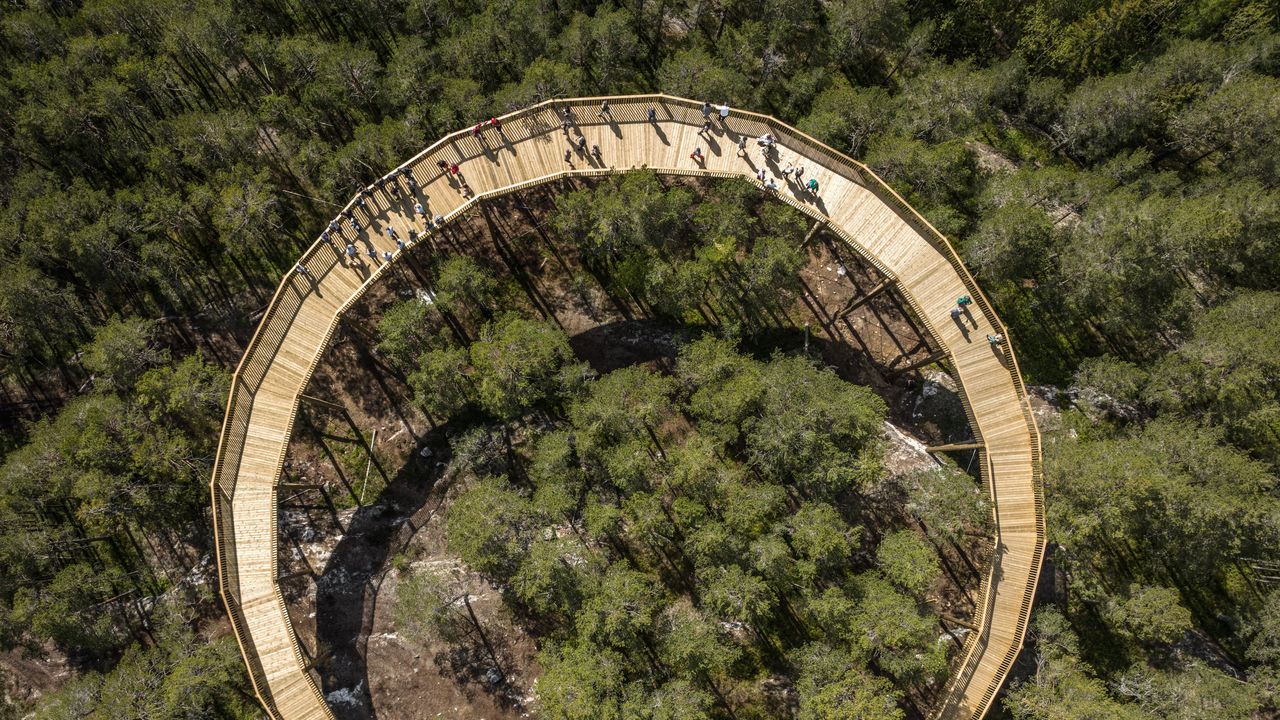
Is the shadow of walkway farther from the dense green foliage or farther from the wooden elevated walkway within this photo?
the wooden elevated walkway

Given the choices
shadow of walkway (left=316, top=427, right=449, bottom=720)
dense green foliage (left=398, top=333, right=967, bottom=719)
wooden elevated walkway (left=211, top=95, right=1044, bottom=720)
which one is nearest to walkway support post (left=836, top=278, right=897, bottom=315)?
wooden elevated walkway (left=211, top=95, right=1044, bottom=720)

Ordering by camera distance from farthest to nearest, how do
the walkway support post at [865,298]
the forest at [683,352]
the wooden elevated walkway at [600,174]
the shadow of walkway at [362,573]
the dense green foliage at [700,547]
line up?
1. the walkway support post at [865,298]
2. the shadow of walkway at [362,573]
3. the forest at [683,352]
4. the wooden elevated walkway at [600,174]
5. the dense green foliage at [700,547]

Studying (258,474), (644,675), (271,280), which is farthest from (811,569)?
(271,280)

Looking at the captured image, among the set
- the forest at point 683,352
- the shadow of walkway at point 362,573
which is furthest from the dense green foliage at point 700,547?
the shadow of walkway at point 362,573

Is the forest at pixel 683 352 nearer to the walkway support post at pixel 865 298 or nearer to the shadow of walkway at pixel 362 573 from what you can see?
the shadow of walkway at pixel 362 573

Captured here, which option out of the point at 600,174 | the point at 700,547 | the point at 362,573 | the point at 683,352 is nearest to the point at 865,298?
the point at 683,352

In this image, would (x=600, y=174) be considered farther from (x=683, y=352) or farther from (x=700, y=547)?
(x=700, y=547)
